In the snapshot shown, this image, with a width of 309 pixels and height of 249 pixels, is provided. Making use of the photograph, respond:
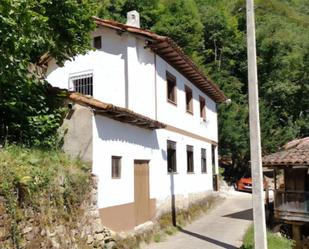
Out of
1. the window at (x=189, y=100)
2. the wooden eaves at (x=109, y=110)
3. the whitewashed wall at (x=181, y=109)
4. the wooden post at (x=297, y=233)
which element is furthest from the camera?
the window at (x=189, y=100)

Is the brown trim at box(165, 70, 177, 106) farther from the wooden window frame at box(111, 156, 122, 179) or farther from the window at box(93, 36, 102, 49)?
the wooden window frame at box(111, 156, 122, 179)

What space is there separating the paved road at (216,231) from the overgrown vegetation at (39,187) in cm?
414

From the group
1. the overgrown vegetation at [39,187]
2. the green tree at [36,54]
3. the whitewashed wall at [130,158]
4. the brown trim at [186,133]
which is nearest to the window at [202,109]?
the brown trim at [186,133]

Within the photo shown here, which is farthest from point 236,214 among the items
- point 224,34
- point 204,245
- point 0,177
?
point 224,34

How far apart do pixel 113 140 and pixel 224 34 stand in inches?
1274

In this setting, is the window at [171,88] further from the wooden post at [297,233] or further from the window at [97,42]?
the wooden post at [297,233]

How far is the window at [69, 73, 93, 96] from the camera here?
15.7m

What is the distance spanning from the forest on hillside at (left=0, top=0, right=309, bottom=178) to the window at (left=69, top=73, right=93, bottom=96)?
268 cm

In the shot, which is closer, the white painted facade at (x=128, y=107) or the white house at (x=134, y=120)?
the white house at (x=134, y=120)

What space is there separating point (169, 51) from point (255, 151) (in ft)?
20.9

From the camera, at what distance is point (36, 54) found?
1273 cm

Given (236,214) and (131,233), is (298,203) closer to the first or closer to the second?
(236,214)

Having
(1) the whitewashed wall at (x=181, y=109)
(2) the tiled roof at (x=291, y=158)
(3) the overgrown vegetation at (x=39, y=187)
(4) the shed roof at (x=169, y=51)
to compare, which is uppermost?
(4) the shed roof at (x=169, y=51)

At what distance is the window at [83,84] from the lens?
15680 millimetres
